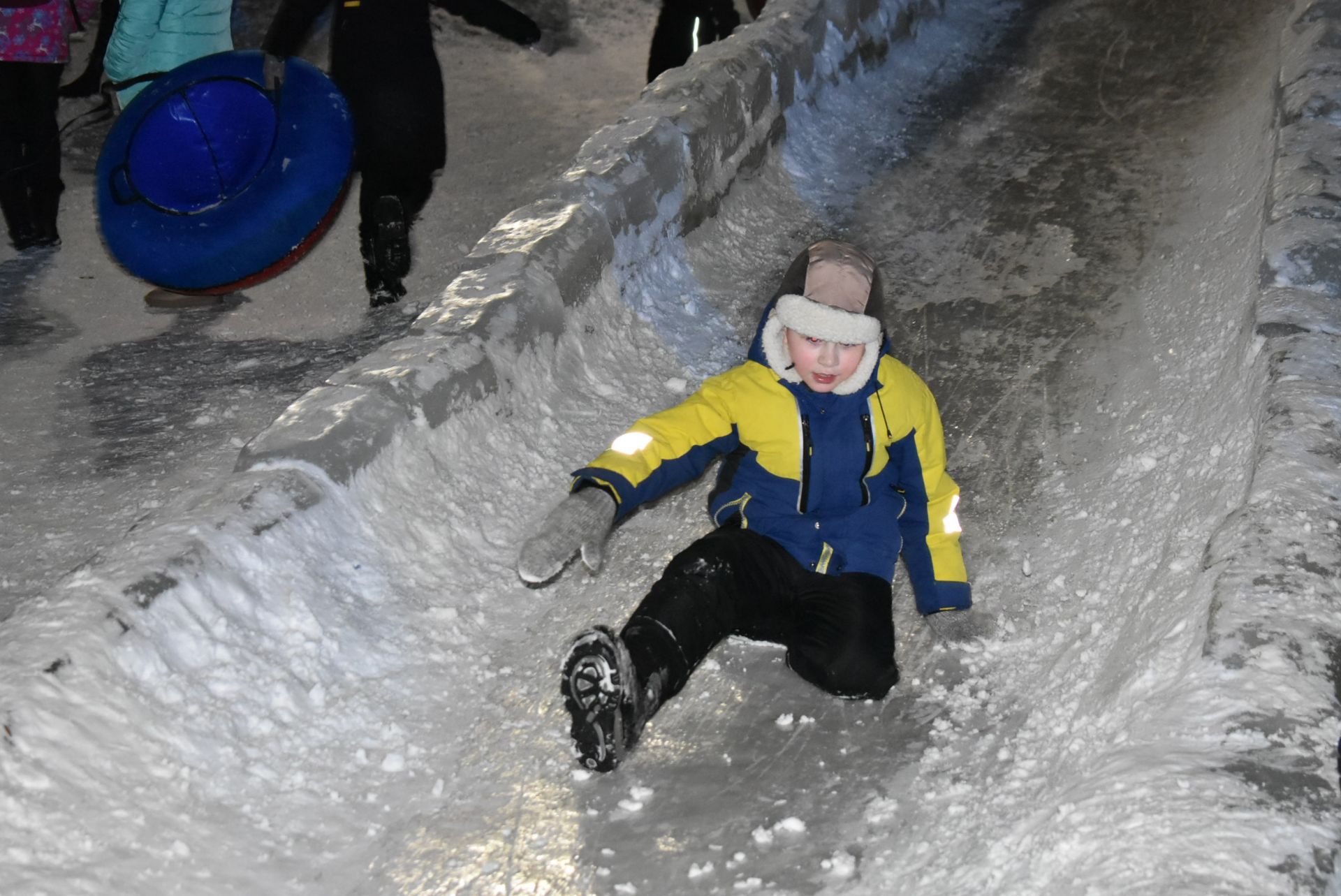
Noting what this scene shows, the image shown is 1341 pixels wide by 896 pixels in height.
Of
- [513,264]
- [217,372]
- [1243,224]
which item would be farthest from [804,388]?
[217,372]

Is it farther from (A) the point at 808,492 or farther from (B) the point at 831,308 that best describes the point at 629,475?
(B) the point at 831,308

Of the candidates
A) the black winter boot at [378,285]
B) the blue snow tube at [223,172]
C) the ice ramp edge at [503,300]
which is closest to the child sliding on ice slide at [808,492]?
the ice ramp edge at [503,300]

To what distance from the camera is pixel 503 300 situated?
3424 millimetres

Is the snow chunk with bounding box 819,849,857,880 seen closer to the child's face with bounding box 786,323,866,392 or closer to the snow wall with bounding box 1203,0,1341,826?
the snow wall with bounding box 1203,0,1341,826

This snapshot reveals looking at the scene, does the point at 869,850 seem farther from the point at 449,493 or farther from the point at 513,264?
the point at 513,264

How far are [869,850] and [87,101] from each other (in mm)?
6486

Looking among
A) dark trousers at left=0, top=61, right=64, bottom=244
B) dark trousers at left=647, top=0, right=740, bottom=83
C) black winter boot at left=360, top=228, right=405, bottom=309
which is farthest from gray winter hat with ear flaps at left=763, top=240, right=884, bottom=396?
dark trousers at left=0, top=61, right=64, bottom=244

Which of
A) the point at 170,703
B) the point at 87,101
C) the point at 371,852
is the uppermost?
the point at 170,703

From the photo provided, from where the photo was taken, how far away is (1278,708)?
2.01 meters

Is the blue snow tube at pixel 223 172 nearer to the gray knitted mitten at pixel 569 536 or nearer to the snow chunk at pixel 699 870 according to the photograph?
the gray knitted mitten at pixel 569 536

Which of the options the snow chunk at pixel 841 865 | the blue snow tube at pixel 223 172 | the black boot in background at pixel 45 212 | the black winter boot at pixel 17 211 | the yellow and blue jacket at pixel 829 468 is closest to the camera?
the snow chunk at pixel 841 865

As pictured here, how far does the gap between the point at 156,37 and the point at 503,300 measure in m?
2.75

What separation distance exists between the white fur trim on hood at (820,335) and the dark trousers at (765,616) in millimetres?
377

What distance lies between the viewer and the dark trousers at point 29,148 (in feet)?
16.7
